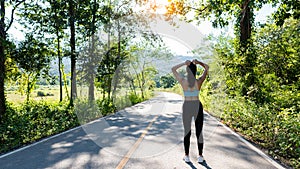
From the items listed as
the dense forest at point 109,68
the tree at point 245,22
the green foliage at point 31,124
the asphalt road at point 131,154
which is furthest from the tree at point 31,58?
the tree at point 245,22

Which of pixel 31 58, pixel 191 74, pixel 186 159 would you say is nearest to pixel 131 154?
pixel 186 159

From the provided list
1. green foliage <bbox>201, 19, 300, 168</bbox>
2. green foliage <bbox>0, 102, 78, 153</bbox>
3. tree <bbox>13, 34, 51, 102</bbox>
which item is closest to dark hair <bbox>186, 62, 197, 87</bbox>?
green foliage <bbox>201, 19, 300, 168</bbox>

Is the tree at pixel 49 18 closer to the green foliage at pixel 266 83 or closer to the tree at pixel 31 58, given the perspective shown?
the tree at pixel 31 58

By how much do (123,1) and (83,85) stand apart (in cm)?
913

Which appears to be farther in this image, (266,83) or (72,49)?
(72,49)

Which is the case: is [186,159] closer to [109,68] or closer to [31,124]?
[31,124]

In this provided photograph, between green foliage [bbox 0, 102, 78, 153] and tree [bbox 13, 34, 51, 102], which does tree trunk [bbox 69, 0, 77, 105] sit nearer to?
tree [bbox 13, 34, 51, 102]

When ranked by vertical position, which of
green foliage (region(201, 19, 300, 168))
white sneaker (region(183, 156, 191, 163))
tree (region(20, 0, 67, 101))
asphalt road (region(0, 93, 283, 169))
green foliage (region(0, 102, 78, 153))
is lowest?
asphalt road (region(0, 93, 283, 169))

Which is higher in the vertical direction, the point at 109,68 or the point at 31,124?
the point at 109,68

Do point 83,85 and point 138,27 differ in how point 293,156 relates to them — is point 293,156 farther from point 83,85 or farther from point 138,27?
point 138,27

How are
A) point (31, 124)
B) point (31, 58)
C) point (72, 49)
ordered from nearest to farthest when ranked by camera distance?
point (31, 124) → point (31, 58) → point (72, 49)

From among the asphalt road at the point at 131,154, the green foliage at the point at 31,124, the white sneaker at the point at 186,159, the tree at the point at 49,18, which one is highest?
the tree at the point at 49,18

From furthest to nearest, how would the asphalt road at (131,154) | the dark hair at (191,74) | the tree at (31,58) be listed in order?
the tree at (31,58), the dark hair at (191,74), the asphalt road at (131,154)

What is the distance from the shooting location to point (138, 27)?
24234 millimetres
